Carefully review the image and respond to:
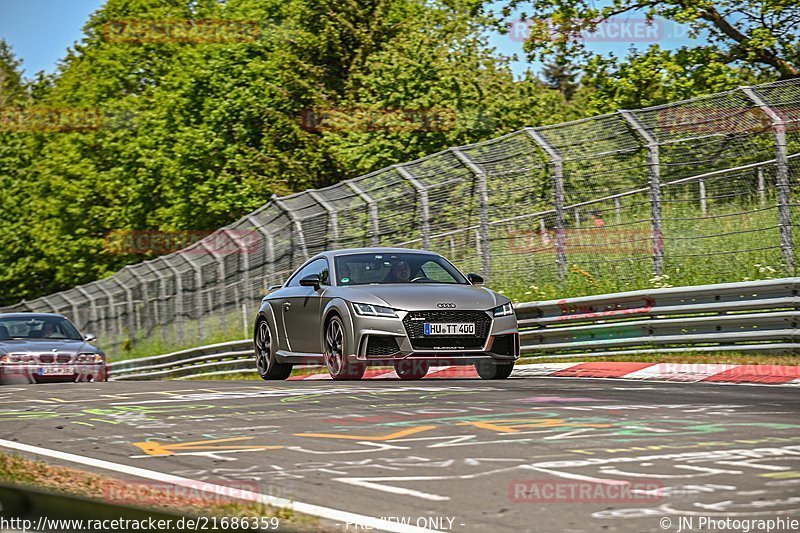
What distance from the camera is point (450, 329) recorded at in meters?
13.3

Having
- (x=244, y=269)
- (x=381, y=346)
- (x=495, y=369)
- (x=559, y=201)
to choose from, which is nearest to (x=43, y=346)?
(x=244, y=269)

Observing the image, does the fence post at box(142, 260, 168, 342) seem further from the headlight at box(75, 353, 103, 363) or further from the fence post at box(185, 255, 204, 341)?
the headlight at box(75, 353, 103, 363)

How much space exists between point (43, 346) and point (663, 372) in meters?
10.5

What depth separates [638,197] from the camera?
54.7ft

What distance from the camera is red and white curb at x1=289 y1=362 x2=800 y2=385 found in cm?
1242

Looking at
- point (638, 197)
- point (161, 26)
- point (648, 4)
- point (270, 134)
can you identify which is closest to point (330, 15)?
point (270, 134)

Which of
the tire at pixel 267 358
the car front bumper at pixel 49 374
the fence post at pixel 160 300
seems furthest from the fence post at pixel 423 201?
the fence post at pixel 160 300

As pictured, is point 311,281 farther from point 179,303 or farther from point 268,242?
point 179,303

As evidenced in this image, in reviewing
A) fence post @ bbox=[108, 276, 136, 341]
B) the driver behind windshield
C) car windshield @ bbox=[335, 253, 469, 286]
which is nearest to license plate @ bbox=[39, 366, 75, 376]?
car windshield @ bbox=[335, 253, 469, 286]

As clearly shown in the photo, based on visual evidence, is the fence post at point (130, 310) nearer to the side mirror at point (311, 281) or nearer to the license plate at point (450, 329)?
the side mirror at point (311, 281)

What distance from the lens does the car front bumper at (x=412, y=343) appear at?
13.2 meters

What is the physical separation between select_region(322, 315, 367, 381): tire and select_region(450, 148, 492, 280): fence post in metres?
5.13

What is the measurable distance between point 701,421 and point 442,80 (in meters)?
33.7

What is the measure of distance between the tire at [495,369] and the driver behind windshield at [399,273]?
1278mm
